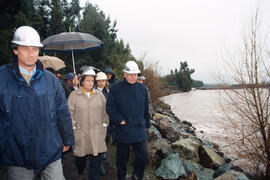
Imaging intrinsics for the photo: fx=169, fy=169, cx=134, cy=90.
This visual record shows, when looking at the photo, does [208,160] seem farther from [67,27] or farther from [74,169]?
[67,27]

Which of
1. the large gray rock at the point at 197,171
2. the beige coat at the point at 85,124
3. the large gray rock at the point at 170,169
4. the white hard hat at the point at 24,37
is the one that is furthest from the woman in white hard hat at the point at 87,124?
the large gray rock at the point at 197,171

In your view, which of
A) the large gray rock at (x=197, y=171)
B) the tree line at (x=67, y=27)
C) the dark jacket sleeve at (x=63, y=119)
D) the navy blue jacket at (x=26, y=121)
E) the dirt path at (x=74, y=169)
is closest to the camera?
the navy blue jacket at (x=26, y=121)

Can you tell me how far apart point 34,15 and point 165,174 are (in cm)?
1656

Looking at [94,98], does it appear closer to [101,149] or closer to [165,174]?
[101,149]

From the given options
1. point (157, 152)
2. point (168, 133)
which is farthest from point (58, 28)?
point (157, 152)

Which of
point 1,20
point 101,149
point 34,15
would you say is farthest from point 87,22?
point 101,149

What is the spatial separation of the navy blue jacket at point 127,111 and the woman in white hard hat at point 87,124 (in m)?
0.26

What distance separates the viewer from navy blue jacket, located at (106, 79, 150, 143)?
2.69 m

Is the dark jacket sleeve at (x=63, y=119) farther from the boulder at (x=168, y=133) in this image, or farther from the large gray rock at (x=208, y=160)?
the boulder at (x=168, y=133)

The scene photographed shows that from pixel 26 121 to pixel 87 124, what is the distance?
4.10 feet

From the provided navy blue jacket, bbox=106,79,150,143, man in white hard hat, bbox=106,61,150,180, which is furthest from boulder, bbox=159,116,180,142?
navy blue jacket, bbox=106,79,150,143

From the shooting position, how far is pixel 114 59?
54.0 feet

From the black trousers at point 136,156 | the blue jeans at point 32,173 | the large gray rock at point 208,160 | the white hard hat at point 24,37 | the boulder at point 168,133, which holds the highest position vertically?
the white hard hat at point 24,37

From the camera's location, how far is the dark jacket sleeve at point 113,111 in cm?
266
